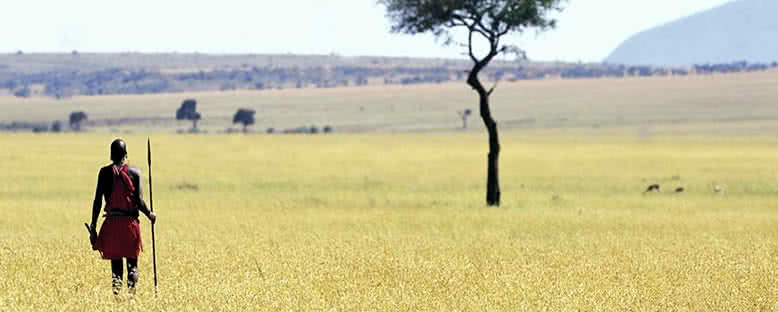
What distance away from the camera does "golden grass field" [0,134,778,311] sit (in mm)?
12648

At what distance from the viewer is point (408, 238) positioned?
69.6 ft

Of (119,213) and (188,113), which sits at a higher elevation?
(119,213)

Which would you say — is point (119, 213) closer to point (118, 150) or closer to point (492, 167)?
point (118, 150)

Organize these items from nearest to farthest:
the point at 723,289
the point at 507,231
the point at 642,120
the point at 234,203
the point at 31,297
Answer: the point at 31,297 < the point at 723,289 < the point at 507,231 < the point at 234,203 < the point at 642,120

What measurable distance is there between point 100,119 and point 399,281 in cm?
15037

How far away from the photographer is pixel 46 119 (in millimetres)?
163750

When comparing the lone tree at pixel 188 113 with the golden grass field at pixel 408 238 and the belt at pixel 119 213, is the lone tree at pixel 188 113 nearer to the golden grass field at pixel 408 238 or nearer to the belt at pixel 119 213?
the golden grass field at pixel 408 238

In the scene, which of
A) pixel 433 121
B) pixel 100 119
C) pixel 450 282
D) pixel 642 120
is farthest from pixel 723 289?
pixel 100 119

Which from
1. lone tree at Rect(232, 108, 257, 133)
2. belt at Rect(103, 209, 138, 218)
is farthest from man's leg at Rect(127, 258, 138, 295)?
lone tree at Rect(232, 108, 257, 133)

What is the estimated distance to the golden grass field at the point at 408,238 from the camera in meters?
12.6

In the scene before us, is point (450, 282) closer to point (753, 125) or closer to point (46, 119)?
point (753, 125)

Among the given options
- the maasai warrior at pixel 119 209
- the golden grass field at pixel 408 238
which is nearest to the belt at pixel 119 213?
the maasai warrior at pixel 119 209

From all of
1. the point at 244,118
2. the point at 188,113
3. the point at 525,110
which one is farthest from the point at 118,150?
the point at 525,110

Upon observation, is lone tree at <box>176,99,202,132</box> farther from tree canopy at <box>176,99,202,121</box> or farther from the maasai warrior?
the maasai warrior
